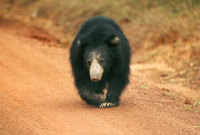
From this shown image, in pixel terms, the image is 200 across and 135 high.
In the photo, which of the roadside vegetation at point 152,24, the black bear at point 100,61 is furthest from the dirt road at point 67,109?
the roadside vegetation at point 152,24

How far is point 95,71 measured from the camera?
5453mm

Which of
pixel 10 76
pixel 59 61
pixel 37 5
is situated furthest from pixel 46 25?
pixel 10 76

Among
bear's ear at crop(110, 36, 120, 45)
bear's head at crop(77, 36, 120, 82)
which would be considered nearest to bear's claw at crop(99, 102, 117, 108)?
bear's head at crop(77, 36, 120, 82)

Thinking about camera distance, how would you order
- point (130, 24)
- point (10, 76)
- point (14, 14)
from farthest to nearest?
1. point (14, 14)
2. point (130, 24)
3. point (10, 76)

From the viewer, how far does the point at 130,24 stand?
44.8ft

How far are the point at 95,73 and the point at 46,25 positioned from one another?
434 inches

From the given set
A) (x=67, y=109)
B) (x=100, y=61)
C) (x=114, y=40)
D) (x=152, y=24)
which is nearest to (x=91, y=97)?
(x=67, y=109)

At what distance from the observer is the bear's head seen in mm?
5609

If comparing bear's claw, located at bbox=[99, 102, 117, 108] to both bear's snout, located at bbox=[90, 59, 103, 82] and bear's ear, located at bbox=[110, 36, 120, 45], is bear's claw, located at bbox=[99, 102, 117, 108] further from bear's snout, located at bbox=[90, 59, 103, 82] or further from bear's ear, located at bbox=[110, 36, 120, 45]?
bear's ear, located at bbox=[110, 36, 120, 45]

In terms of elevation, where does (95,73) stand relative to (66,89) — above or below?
above

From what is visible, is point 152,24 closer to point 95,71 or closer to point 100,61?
point 100,61

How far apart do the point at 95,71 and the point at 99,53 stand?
0.33 metres

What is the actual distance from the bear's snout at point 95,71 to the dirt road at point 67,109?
1.64ft

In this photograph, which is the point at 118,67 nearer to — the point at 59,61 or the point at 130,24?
the point at 59,61
